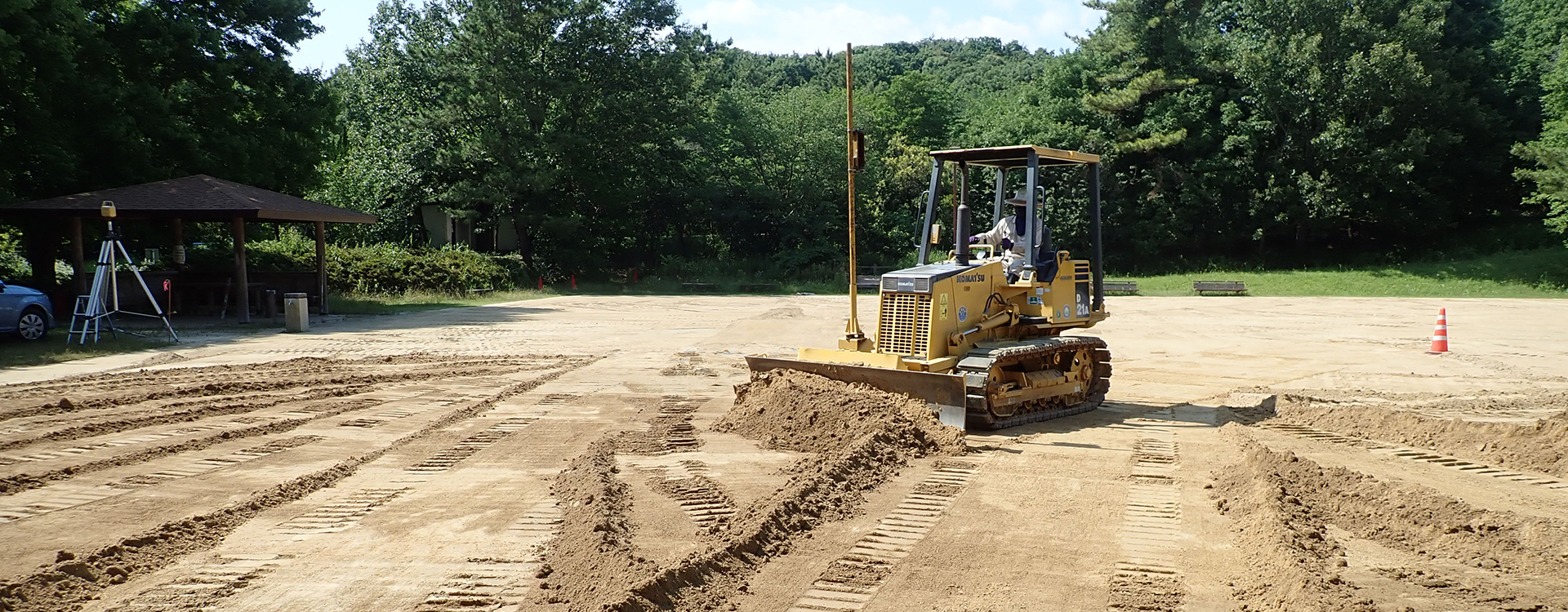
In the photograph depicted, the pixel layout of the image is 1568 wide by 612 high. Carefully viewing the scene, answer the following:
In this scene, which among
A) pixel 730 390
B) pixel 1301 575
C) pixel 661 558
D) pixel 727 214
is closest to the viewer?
pixel 1301 575

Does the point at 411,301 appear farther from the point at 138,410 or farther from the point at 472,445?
the point at 472,445

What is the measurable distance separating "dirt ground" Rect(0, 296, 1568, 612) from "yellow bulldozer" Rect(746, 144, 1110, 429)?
40 cm

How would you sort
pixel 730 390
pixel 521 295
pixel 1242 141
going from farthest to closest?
pixel 1242 141 → pixel 521 295 → pixel 730 390

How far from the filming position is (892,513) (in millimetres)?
6699

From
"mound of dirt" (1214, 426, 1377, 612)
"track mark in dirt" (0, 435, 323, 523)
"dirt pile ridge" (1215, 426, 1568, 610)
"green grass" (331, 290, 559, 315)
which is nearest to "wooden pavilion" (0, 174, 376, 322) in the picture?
"green grass" (331, 290, 559, 315)

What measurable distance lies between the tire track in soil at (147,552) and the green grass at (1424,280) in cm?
3284

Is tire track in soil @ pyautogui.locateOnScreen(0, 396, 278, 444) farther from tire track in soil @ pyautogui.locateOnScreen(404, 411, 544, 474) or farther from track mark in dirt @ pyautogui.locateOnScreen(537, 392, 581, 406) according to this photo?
tire track in soil @ pyautogui.locateOnScreen(404, 411, 544, 474)

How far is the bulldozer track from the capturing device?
31.1 ft

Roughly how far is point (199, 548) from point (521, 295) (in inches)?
1132

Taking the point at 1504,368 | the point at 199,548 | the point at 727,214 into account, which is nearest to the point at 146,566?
the point at 199,548

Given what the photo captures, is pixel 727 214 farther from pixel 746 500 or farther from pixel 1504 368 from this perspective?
pixel 746 500

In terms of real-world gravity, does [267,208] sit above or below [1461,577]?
above

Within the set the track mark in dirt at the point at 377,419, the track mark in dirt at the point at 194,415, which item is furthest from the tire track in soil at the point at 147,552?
the track mark in dirt at the point at 194,415

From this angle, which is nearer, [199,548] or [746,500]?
[199,548]
